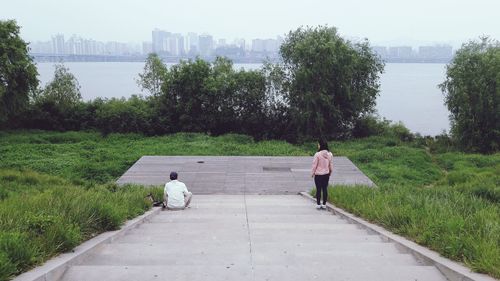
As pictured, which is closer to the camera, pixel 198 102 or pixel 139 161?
pixel 139 161

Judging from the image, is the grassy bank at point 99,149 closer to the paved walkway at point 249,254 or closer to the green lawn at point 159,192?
the green lawn at point 159,192

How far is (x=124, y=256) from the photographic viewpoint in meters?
5.28

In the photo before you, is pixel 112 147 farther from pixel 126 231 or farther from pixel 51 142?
pixel 126 231

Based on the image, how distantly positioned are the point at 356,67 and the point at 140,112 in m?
12.3

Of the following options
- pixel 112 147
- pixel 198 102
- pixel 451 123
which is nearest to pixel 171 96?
pixel 198 102

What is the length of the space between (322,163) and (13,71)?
66.4 ft

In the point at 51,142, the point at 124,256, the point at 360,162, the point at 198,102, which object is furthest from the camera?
the point at 198,102

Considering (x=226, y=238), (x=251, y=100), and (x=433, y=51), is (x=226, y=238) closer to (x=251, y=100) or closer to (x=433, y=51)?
(x=251, y=100)

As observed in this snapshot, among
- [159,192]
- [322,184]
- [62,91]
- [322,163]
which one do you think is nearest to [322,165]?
[322,163]

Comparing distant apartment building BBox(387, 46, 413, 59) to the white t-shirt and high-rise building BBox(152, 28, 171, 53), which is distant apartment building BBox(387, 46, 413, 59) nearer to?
high-rise building BBox(152, 28, 171, 53)

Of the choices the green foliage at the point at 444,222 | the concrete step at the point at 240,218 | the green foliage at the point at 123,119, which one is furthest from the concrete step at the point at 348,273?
the green foliage at the point at 123,119

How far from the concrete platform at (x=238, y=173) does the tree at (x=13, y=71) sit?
9.58 metres

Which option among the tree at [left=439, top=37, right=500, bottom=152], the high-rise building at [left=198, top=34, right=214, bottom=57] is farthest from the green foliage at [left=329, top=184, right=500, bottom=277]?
the high-rise building at [left=198, top=34, right=214, bottom=57]

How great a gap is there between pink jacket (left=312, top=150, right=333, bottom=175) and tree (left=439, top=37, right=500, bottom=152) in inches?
682
